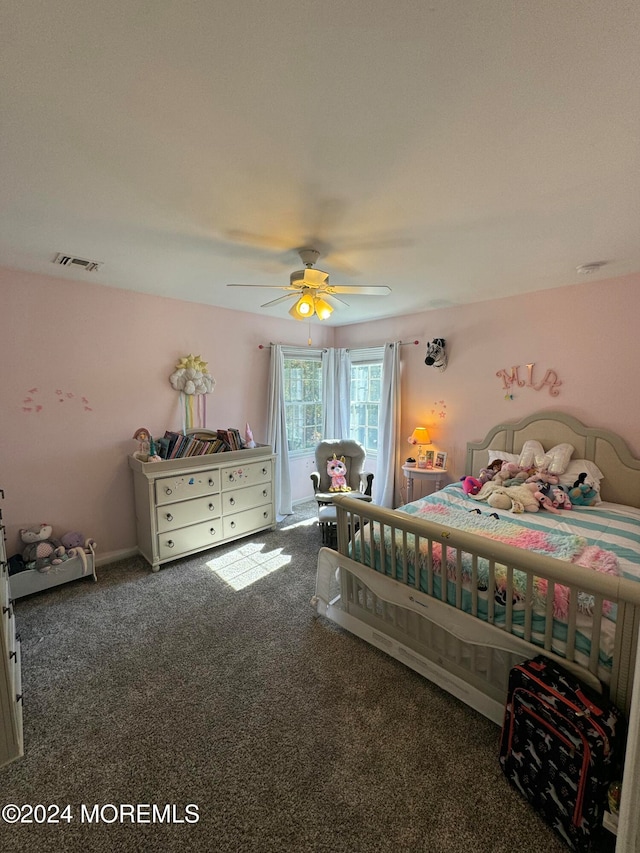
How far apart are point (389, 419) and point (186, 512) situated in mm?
2523

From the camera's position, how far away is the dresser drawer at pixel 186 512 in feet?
9.68

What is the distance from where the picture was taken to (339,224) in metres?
1.85

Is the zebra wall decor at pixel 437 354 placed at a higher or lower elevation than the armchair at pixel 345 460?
higher

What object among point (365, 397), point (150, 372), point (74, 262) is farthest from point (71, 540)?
point (365, 397)

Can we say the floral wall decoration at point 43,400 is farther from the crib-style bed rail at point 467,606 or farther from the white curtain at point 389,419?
the white curtain at point 389,419

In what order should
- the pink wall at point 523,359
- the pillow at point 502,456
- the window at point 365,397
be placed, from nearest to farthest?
1. the pink wall at point 523,359
2. the pillow at point 502,456
3. the window at point 365,397

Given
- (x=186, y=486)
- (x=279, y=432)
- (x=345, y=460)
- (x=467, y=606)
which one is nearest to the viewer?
(x=467, y=606)

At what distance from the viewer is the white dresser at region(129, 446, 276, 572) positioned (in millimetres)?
2936

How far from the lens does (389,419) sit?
426 cm

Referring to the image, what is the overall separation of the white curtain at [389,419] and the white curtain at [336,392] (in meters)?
0.61

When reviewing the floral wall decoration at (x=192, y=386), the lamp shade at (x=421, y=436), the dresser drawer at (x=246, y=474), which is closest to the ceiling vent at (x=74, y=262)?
the floral wall decoration at (x=192, y=386)

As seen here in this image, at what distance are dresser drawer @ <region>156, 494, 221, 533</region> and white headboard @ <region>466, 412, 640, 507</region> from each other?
274 centimetres

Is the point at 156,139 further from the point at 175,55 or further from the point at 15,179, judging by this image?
the point at 15,179

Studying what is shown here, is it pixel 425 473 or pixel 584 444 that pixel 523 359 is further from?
pixel 425 473
